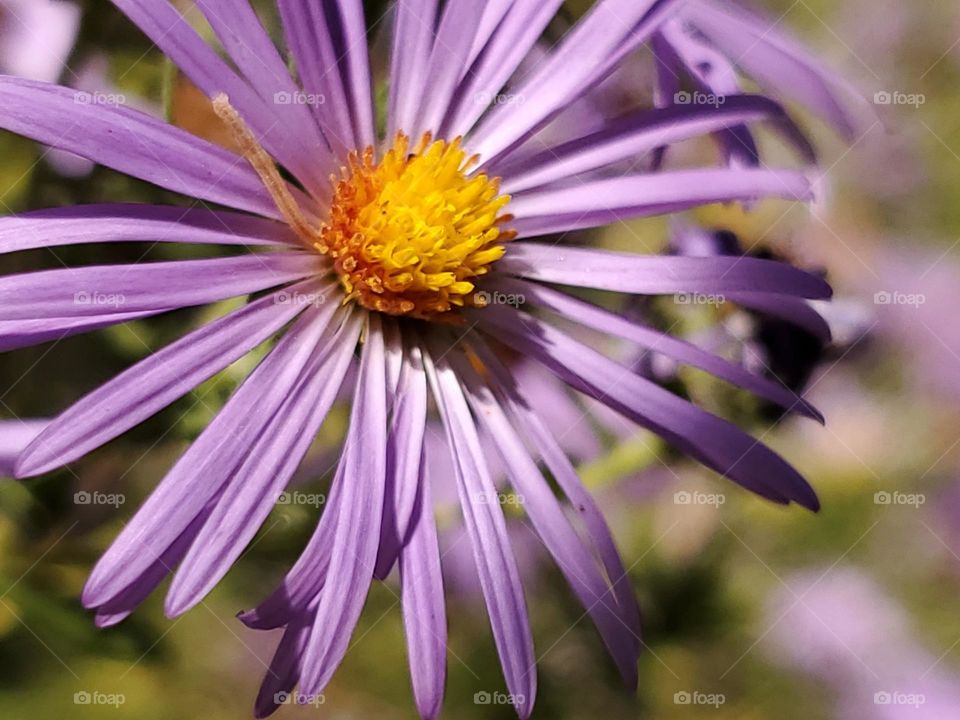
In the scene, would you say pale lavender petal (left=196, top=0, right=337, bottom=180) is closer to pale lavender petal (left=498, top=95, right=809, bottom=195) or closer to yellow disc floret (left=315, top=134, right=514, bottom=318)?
yellow disc floret (left=315, top=134, right=514, bottom=318)

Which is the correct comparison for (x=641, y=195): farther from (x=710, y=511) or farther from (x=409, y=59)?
(x=710, y=511)

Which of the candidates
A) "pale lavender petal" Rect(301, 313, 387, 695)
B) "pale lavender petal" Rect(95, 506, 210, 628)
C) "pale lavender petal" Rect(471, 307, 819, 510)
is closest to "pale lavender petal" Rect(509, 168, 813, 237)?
"pale lavender petal" Rect(471, 307, 819, 510)

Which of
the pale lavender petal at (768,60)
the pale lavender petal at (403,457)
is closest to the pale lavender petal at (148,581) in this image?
the pale lavender petal at (403,457)

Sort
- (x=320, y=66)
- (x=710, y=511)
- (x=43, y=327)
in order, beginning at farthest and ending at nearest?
(x=710, y=511) < (x=320, y=66) < (x=43, y=327)

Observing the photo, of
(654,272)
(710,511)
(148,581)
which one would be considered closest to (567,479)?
(654,272)

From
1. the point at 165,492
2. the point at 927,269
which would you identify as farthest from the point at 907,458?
the point at 165,492

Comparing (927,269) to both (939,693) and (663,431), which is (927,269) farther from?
(663,431)
